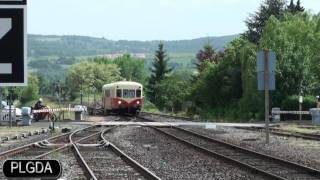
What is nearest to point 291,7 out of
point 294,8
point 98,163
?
point 294,8

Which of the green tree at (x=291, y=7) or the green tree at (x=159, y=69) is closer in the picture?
the green tree at (x=291, y=7)

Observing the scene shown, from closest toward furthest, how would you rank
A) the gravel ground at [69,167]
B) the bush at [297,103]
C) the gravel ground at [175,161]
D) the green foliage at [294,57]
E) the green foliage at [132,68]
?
1. the gravel ground at [69,167]
2. the gravel ground at [175,161]
3. the bush at [297,103]
4. the green foliage at [294,57]
5. the green foliage at [132,68]

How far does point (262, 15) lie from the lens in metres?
74.3

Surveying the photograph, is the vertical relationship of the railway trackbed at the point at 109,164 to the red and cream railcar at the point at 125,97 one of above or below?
below

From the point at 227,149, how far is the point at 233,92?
41.2 meters

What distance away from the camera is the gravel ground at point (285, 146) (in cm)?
1745

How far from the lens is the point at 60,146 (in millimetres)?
21156

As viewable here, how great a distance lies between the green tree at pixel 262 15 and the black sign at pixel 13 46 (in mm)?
70217

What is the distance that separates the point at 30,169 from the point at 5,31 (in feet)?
2.22

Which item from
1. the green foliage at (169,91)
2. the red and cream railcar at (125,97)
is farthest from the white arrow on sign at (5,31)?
the green foliage at (169,91)

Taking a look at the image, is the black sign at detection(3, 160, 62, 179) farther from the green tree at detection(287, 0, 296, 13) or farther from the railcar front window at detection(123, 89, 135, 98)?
the green tree at detection(287, 0, 296, 13)

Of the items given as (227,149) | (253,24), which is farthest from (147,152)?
(253,24)

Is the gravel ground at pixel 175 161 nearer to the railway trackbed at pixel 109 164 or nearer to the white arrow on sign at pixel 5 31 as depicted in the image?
the railway trackbed at pixel 109 164

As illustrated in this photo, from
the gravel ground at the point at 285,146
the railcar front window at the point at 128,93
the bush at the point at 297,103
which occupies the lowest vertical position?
the gravel ground at the point at 285,146
